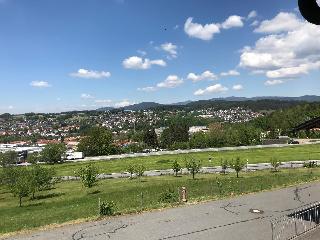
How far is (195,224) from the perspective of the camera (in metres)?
20.7

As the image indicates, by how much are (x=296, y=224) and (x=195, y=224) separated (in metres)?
4.98

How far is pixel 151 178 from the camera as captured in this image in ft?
200

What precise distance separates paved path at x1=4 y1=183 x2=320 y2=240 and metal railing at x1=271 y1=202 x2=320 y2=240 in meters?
0.51

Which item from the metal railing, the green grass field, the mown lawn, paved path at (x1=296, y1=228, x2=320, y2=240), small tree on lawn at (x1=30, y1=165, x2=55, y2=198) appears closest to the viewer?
paved path at (x1=296, y1=228, x2=320, y2=240)

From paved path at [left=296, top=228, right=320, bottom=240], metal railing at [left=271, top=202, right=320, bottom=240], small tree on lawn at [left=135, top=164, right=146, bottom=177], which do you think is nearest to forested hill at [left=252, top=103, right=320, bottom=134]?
small tree on lawn at [left=135, top=164, right=146, bottom=177]

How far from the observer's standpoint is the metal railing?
57.6 ft

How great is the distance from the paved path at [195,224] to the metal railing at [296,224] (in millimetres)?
506

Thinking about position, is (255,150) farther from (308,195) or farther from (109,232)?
(109,232)

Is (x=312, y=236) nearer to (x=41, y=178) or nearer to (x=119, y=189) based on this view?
(x=119, y=189)

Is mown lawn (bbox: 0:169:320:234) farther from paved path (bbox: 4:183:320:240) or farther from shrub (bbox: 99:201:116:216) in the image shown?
shrub (bbox: 99:201:116:216)

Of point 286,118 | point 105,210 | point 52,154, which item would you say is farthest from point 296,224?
point 286,118

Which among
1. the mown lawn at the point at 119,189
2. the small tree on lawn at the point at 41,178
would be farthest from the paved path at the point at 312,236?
the small tree on lawn at the point at 41,178

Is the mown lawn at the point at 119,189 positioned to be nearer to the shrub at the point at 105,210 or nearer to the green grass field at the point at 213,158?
the shrub at the point at 105,210

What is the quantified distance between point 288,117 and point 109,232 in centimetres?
15562
